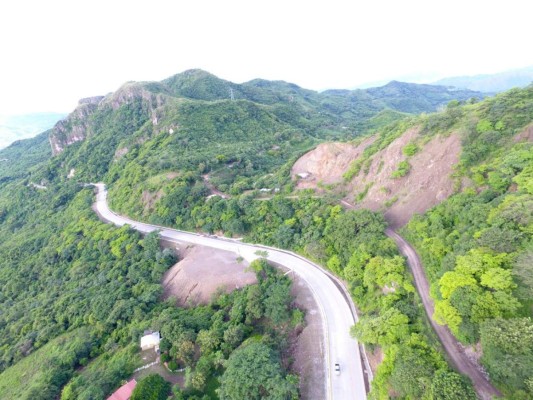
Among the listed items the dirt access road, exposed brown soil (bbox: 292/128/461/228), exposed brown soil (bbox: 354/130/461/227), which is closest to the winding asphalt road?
the dirt access road

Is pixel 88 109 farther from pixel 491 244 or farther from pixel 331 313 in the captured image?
pixel 491 244

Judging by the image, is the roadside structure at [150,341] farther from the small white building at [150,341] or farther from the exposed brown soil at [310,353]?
Result: the exposed brown soil at [310,353]

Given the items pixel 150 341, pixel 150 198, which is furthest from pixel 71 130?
pixel 150 341

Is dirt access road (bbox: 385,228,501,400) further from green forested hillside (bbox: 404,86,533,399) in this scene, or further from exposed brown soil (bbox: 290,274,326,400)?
exposed brown soil (bbox: 290,274,326,400)

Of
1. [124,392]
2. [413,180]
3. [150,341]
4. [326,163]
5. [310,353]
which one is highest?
[413,180]

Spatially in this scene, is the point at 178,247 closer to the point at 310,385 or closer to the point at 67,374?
the point at 67,374

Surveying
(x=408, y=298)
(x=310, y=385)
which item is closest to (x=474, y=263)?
(x=408, y=298)
